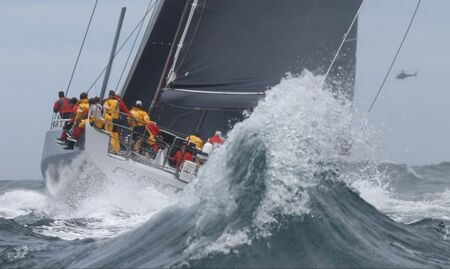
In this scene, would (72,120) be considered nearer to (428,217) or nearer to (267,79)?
(267,79)

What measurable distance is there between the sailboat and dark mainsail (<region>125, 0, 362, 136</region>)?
2 centimetres

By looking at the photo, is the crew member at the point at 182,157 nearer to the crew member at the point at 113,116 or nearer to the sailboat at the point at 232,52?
the crew member at the point at 113,116

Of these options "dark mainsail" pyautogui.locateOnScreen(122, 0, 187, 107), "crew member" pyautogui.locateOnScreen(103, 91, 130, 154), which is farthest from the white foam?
"dark mainsail" pyautogui.locateOnScreen(122, 0, 187, 107)

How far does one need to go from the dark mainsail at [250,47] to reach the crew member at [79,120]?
→ 1.78 metres

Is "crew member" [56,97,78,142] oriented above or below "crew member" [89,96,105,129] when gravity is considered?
below

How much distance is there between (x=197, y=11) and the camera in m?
16.7

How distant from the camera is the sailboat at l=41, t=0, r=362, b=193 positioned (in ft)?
51.9

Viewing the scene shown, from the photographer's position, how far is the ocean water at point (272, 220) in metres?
6.70

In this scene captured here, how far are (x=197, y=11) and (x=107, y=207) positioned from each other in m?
5.07

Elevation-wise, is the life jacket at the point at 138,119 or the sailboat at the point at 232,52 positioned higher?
the sailboat at the point at 232,52

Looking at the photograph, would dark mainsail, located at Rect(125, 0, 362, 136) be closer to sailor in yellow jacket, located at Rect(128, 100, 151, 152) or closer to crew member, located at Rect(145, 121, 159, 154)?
crew member, located at Rect(145, 121, 159, 154)

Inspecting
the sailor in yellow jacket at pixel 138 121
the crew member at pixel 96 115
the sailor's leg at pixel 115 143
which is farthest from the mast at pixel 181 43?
the crew member at pixel 96 115

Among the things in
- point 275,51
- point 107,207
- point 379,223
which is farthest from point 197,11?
point 379,223

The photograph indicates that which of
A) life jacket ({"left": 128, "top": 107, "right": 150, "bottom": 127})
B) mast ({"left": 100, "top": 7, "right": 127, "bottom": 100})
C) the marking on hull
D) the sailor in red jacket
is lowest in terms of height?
the marking on hull
